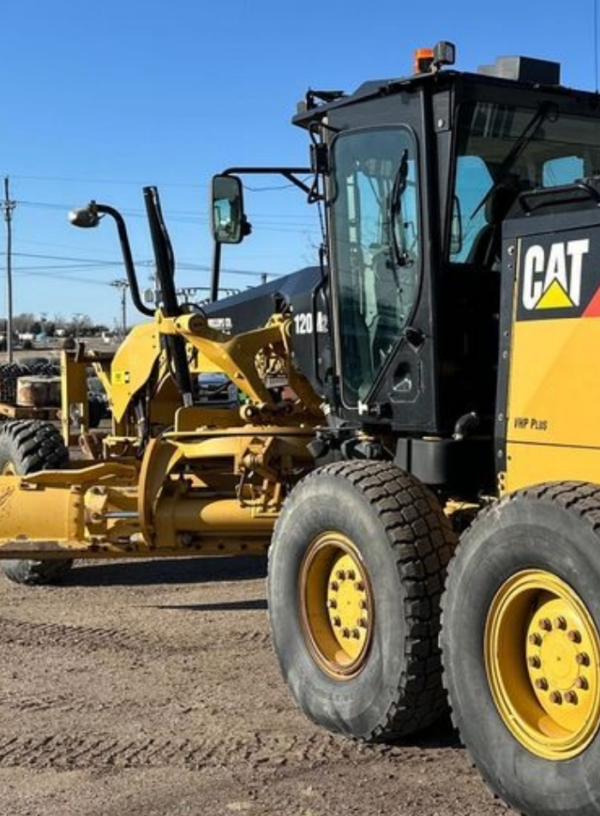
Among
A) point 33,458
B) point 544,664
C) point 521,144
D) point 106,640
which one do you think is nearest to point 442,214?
point 521,144

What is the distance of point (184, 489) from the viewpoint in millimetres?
7043

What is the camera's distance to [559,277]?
3.98 m

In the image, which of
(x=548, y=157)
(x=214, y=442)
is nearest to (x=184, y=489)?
(x=214, y=442)

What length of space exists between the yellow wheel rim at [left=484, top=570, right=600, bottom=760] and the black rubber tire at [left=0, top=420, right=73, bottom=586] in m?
4.91

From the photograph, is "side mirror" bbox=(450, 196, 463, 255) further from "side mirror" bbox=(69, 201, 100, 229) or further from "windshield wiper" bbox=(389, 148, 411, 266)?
"side mirror" bbox=(69, 201, 100, 229)

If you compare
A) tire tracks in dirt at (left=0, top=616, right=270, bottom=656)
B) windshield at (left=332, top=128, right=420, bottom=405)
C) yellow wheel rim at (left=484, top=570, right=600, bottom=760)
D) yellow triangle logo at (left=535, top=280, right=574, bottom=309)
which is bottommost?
tire tracks in dirt at (left=0, top=616, right=270, bottom=656)

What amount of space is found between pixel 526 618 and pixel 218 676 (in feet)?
7.41

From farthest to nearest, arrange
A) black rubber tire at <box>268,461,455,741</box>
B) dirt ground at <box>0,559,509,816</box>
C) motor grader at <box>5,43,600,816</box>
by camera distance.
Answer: black rubber tire at <box>268,461,455,741</box>, dirt ground at <box>0,559,509,816</box>, motor grader at <box>5,43,600,816</box>

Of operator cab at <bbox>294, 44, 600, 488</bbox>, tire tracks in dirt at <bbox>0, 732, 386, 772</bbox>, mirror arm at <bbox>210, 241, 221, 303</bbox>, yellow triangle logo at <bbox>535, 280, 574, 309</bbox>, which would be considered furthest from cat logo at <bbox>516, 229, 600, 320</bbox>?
mirror arm at <bbox>210, 241, 221, 303</bbox>

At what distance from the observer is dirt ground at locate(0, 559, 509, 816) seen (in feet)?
13.0

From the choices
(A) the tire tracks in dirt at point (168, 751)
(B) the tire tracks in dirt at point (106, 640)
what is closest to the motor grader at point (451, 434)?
(A) the tire tracks in dirt at point (168, 751)

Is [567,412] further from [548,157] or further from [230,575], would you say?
[230,575]

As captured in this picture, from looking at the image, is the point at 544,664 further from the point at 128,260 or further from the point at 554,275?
the point at 128,260

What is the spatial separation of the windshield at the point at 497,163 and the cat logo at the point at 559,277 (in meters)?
0.63
